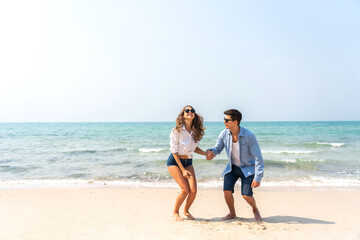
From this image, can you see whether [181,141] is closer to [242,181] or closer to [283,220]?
[242,181]

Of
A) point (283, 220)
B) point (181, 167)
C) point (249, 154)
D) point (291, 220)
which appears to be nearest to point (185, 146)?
point (181, 167)

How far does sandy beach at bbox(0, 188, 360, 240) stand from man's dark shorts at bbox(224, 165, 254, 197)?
532mm

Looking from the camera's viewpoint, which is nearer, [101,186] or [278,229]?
[278,229]

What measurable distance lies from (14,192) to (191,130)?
214 inches

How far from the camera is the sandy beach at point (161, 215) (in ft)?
12.9

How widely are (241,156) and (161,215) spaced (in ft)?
6.19

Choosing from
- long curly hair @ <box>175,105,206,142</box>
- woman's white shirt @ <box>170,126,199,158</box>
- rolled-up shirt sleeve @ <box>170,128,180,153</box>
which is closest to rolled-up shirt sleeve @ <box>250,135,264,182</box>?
long curly hair @ <box>175,105,206,142</box>

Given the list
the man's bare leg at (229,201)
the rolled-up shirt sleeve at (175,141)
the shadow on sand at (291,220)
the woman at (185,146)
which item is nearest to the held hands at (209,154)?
the woman at (185,146)

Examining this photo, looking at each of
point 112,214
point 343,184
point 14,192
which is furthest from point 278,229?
point 14,192

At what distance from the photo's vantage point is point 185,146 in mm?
4340

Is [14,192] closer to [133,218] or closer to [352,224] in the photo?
[133,218]

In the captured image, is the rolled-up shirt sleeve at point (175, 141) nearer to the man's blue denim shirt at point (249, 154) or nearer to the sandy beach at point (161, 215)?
the man's blue denim shirt at point (249, 154)

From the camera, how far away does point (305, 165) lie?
37.8ft

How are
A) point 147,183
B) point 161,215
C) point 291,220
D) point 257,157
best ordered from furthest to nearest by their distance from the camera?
point 147,183 < point 161,215 < point 291,220 < point 257,157
